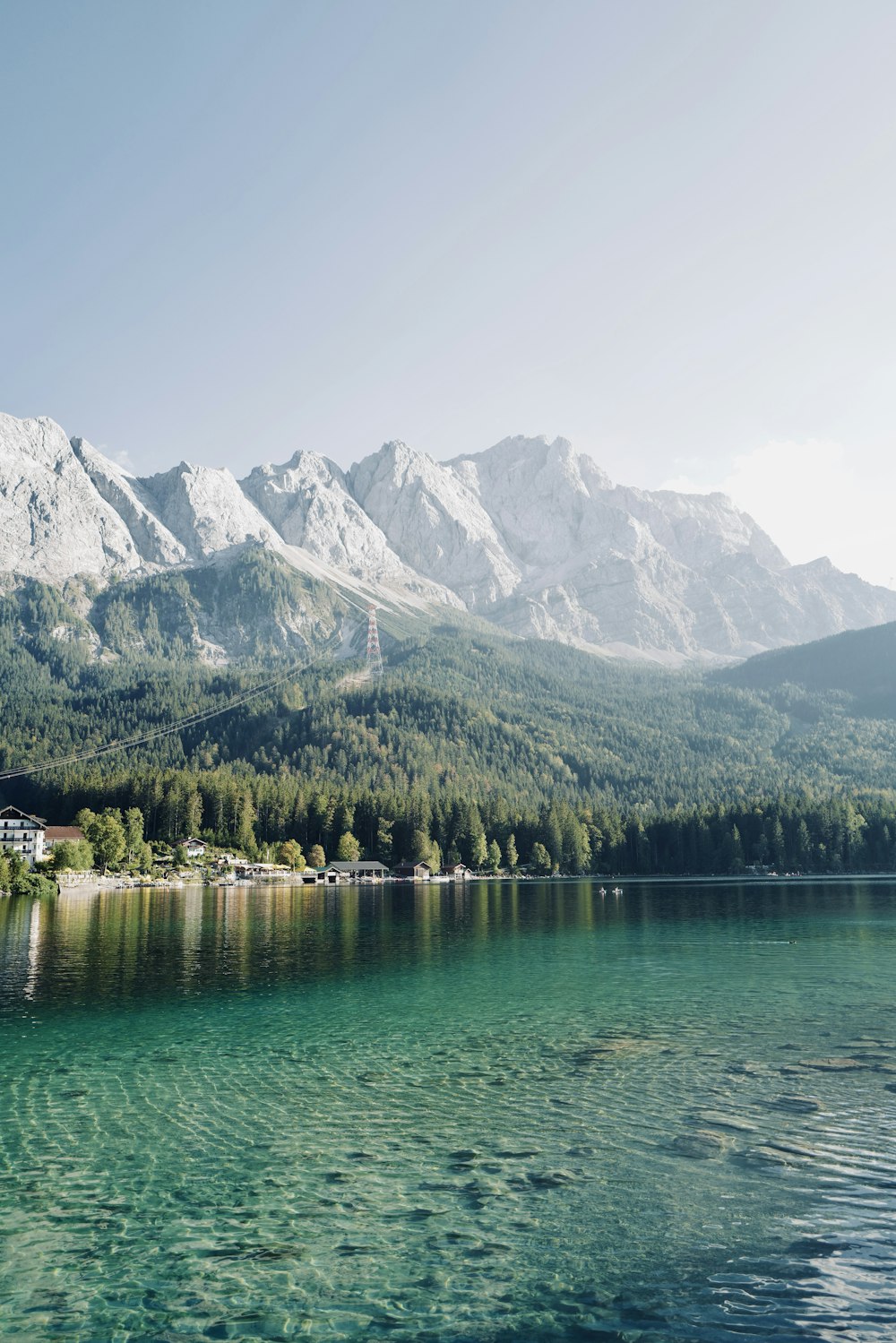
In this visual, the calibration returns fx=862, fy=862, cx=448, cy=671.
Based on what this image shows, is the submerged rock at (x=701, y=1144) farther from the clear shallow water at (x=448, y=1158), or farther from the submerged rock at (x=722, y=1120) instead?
the submerged rock at (x=722, y=1120)

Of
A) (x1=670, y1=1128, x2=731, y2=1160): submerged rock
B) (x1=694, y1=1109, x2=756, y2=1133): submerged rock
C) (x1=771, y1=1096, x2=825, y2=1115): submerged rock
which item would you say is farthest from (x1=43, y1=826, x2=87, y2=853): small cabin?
(x1=670, y1=1128, x2=731, y2=1160): submerged rock

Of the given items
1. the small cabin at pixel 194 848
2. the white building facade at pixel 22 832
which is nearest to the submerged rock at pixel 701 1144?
the white building facade at pixel 22 832

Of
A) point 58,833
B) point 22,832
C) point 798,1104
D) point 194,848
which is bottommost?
point 194,848

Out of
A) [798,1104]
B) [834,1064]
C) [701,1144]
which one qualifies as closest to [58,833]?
[834,1064]

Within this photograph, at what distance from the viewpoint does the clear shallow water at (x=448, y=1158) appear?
1434cm

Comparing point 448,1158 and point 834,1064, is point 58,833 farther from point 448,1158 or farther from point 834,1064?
point 448,1158

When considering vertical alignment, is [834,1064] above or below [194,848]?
above

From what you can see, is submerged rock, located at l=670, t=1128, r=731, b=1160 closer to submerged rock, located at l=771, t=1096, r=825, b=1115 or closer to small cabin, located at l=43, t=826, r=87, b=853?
submerged rock, located at l=771, t=1096, r=825, b=1115

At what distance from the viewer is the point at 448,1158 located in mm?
21203

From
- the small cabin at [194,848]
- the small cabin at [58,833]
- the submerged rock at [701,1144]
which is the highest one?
the small cabin at [58,833]

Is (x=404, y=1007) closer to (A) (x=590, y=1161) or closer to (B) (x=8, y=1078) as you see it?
(B) (x=8, y=1078)

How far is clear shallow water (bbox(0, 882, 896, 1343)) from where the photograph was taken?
14.3 meters

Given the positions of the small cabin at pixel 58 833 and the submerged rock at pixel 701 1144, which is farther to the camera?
the small cabin at pixel 58 833

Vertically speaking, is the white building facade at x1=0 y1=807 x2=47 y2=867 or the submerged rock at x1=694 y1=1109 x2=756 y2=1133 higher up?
the white building facade at x1=0 y1=807 x2=47 y2=867
